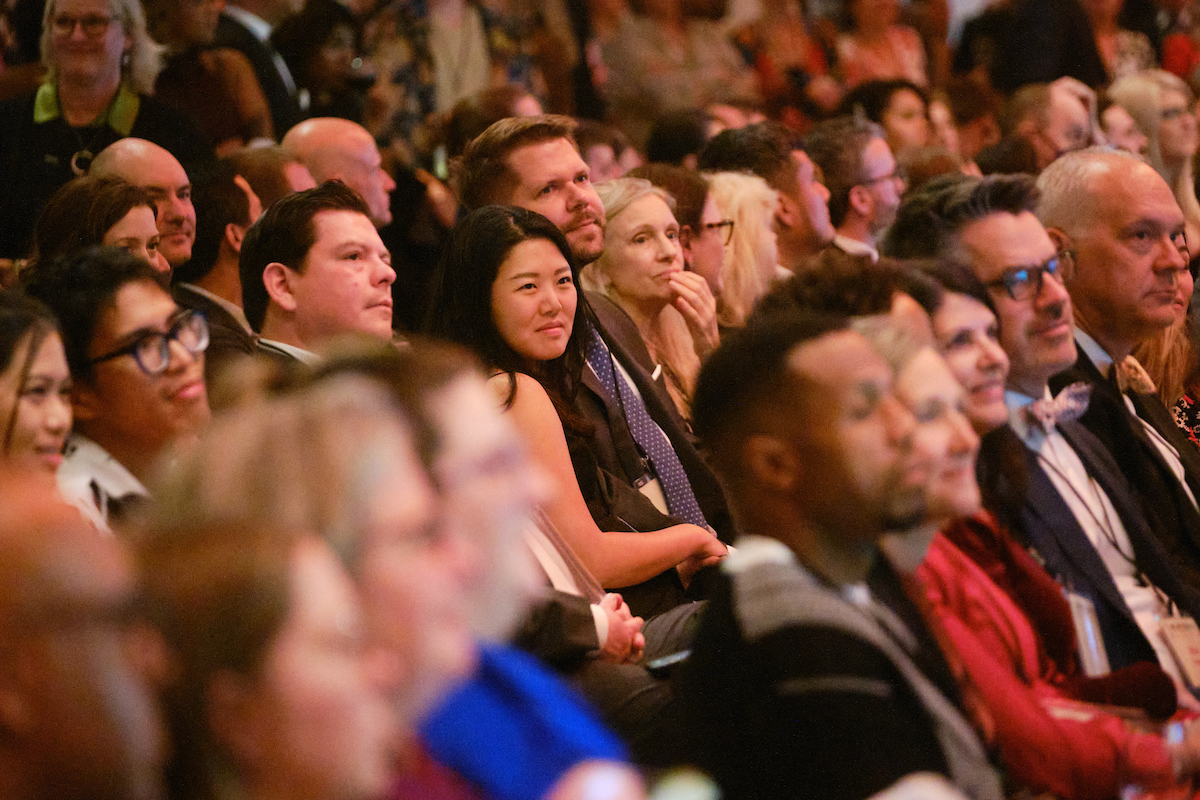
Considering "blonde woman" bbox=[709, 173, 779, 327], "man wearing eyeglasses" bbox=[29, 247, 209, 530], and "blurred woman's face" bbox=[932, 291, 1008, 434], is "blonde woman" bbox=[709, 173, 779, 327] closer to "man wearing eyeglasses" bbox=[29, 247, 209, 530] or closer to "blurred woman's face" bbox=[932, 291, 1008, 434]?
"blurred woman's face" bbox=[932, 291, 1008, 434]

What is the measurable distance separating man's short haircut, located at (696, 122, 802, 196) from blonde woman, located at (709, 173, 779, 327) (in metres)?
0.28

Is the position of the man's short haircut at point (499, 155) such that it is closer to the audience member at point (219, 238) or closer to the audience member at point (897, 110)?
the audience member at point (219, 238)

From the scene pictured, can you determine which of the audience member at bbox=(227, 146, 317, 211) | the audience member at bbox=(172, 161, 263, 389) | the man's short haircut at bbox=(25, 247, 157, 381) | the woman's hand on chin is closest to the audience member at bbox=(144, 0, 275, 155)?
the audience member at bbox=(227, 146, 317, 211)

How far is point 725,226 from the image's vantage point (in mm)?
4289

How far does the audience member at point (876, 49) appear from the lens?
7.38m

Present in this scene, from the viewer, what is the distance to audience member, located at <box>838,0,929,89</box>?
7.38 metres

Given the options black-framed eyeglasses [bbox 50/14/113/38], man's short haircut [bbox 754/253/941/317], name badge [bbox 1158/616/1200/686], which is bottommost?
name badge [bbox 1158/616/1200/686]

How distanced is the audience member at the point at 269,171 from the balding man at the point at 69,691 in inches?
113

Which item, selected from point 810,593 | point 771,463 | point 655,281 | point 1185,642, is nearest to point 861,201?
point 655,281

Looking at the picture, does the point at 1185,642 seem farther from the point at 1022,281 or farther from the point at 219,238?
the point at 219,238

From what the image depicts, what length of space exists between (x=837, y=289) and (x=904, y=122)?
4307 mm

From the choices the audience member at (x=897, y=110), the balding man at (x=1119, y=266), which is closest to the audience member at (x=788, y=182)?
the audience member at (x=897, y=110)

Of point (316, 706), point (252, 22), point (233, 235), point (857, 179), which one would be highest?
point (252, 22)

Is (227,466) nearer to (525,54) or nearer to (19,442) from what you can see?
(19,442)
